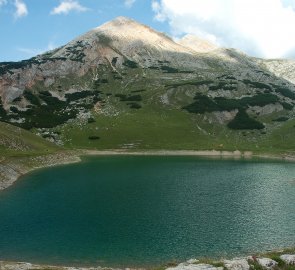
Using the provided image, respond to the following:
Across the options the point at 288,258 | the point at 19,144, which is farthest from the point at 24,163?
the point at 288,258

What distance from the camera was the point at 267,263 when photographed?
136 ft

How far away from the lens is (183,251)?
54000mm

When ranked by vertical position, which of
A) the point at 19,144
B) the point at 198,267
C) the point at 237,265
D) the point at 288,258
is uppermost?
the point at 19,144

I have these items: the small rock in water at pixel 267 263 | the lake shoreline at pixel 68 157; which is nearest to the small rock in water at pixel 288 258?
the small rock in water at pixel 267 263

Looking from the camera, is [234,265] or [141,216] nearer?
[234,265]

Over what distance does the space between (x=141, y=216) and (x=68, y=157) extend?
95074mm

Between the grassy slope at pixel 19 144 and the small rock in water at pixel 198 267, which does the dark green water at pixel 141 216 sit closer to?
the small rock in water at pixel 198 267

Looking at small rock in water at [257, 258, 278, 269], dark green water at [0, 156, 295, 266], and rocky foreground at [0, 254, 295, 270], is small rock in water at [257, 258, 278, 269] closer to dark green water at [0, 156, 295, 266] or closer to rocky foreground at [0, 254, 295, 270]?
rocky foreground at [0, 254, 295, 270]

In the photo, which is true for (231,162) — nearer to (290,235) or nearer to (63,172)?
(63,172)

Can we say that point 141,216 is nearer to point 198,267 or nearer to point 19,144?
point 198,267

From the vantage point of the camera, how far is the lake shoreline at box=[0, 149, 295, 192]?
373 ft

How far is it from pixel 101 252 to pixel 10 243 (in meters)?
13.7

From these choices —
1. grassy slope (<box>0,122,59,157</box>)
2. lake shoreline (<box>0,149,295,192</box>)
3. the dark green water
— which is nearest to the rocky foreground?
the dark green water

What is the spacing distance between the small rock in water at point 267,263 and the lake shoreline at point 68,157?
73327mm
